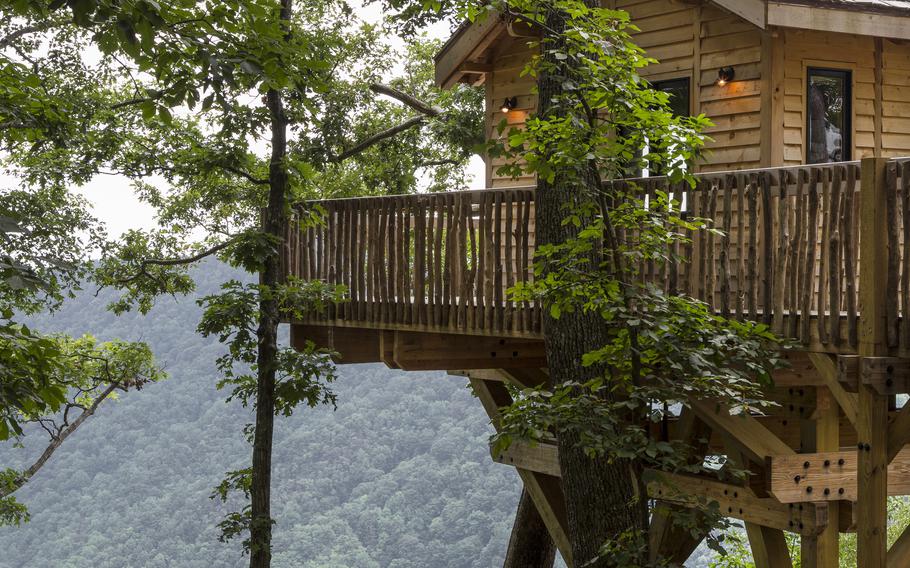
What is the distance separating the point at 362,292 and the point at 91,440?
53.5 metres

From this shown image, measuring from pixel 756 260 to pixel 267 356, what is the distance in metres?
5.05

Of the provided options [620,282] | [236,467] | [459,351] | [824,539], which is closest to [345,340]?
[459,351]

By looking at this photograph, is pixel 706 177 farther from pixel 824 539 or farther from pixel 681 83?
pixel 681 83

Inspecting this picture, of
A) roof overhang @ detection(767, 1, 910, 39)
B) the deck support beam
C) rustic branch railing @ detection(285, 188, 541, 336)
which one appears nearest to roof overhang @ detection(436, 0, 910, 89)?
roof overhang @ detection(767, 1, 910, 39)

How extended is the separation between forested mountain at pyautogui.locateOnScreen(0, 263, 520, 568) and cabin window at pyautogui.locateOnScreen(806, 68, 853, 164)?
37.7 meters

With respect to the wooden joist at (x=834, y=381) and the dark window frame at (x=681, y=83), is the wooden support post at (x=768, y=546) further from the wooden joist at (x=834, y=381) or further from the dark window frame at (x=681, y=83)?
the dark window frame at (x=681, y=83)

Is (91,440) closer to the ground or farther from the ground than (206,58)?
closer to the ground

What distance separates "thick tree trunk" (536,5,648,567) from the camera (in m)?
7.02

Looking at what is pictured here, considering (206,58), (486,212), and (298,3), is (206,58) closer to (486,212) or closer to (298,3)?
(486,212)

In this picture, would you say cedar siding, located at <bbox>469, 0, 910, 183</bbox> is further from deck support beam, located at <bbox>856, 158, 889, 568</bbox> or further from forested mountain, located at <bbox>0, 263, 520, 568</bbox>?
forested mountain, located at <bbox>0, 263, 520, 568</bbox>

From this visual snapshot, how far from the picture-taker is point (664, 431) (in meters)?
8.18

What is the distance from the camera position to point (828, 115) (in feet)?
34.1

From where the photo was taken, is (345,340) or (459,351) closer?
(459,351)

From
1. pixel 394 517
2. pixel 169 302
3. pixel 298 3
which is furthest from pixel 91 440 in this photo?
pixel 298 3
